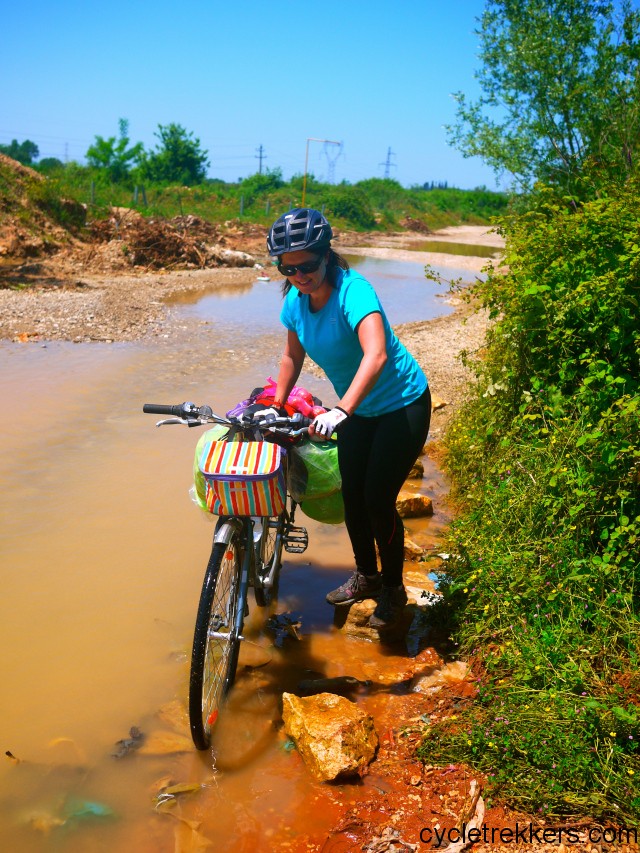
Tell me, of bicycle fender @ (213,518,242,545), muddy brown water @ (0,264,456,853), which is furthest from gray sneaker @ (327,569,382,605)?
bicycle fender @ (213,518,242,545)

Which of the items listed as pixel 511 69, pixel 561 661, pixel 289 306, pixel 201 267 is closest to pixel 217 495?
pixel 289 306

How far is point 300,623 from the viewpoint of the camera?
4250 millimetres

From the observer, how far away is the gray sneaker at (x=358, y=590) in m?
4.09

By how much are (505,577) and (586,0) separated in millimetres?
13067

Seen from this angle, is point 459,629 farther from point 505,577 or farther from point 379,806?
point 379,806

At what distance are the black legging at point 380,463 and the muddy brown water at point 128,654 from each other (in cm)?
71

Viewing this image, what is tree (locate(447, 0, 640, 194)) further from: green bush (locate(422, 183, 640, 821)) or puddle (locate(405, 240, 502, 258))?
puddle (locate(405, 240, 502, 258))

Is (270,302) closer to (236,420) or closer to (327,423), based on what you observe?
(236,420)

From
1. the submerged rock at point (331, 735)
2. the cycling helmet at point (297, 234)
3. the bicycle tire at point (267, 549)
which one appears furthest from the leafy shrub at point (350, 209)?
the submerged rock at point (331, 735)

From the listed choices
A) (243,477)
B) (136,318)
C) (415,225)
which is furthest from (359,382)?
(415,225)

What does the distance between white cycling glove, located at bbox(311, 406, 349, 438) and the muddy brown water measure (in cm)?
142

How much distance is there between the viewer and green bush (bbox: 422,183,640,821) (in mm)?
2543

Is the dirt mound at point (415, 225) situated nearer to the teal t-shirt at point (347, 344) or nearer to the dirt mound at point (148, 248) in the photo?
the dirt mound at point (148, 248)

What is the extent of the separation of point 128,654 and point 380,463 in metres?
1.67
